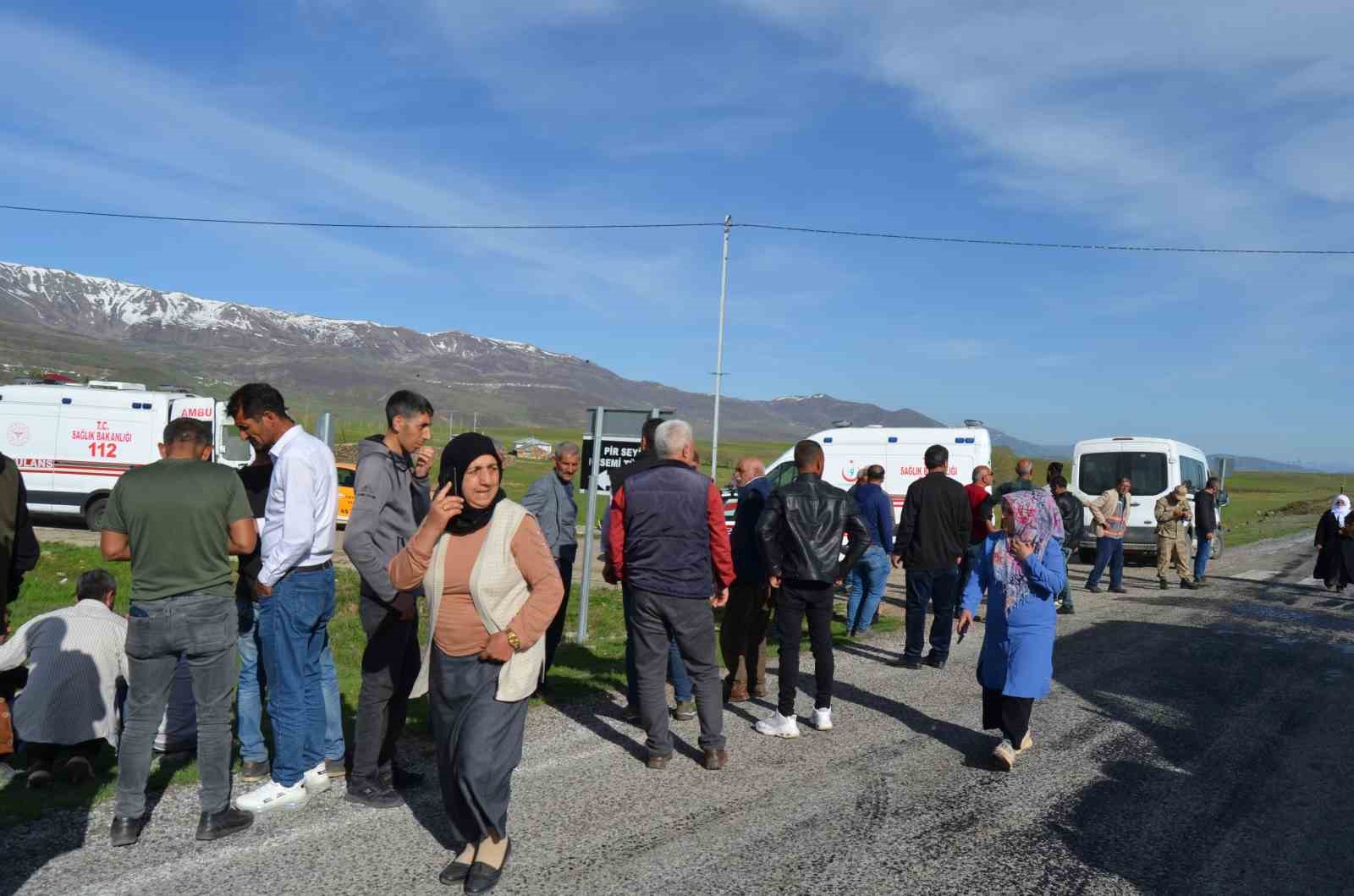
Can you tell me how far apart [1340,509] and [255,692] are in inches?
704

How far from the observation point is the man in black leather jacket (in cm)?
655

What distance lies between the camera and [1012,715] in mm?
6027

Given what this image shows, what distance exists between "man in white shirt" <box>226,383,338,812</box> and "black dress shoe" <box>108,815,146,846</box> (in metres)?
0.54

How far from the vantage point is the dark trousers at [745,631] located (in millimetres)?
7301

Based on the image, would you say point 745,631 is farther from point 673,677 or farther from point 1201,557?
point 1201,557

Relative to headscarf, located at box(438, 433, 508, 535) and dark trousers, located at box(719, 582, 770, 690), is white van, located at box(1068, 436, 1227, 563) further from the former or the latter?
headscarf, located at box(438, 433, 508, 535)

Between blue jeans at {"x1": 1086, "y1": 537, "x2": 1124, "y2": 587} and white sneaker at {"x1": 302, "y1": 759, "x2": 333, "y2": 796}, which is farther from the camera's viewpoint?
blue jeans at {"x1": 1086, "y1": 537, "x2": 1124, "y2": 587}

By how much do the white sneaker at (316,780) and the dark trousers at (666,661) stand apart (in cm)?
182

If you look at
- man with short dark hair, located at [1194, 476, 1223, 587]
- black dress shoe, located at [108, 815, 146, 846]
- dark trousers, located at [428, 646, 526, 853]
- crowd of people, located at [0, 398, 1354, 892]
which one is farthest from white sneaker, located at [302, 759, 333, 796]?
man with short dark hair, located at [1194, 476, 1223, 587]

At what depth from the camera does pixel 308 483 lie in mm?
5000

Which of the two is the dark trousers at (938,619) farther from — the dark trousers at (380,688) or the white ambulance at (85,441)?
the white ambulance at (85,441)

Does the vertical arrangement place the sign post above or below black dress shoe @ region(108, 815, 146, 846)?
above

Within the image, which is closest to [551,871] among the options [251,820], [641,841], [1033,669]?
[641,841]

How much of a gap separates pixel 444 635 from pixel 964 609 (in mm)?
Result: 3725
